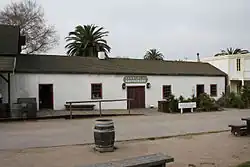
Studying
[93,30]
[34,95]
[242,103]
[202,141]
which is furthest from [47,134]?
[93,30]

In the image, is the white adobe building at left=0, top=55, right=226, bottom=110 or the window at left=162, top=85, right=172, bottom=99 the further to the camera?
the window at left=162, top=85, right=172, bottom=99

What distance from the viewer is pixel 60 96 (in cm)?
2378

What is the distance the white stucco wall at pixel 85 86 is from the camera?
22438 mm

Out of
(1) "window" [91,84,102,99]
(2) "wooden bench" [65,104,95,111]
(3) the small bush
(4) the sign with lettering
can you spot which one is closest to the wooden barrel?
(2) "wooden bench" [65,104,95,111]

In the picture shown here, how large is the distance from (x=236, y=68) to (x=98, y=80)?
47.7ft

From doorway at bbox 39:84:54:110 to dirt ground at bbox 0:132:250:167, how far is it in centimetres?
1359

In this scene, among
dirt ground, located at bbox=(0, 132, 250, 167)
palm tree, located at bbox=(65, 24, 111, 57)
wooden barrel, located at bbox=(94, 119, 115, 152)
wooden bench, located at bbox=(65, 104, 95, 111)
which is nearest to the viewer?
dirt ground, located at bbox=(0, 132, 250, 167)

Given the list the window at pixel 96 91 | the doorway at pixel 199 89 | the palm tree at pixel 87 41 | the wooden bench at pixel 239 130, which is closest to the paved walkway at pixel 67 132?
the wooden bench at pixel 239 130

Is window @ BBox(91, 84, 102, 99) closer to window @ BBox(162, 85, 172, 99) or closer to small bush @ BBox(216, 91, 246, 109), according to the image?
window @ BBox(162, 85, 172, 99)

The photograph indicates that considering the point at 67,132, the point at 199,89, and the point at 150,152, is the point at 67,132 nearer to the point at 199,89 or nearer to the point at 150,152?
the point at 150,152

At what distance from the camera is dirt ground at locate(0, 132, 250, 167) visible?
810 centimetres

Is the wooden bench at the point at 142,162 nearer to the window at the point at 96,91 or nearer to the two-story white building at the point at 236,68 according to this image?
the window at the point at 96,91

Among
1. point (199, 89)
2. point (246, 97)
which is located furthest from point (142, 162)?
point (199, 89)

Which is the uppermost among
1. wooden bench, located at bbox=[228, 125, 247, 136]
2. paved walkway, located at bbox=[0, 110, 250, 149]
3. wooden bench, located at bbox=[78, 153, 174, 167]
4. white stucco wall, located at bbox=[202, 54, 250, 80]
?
white stucco wall, located at bbox=[202, 54, 250, 80]
